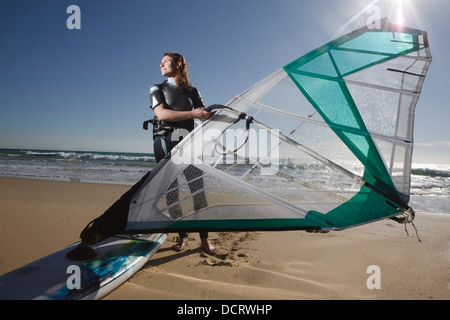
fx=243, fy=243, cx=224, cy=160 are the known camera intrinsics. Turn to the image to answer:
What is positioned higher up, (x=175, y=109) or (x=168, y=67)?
(x=168, y=67)

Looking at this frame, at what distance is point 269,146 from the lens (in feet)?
7.90

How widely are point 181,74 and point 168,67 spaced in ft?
0.54

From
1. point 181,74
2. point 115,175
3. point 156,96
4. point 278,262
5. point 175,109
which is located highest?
point 181,74

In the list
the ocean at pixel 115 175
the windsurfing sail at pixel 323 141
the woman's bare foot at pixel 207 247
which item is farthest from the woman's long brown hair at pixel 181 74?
the ocean at pixel 115 175

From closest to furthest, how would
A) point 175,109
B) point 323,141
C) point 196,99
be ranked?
point 323,141 < point 175,109 < point 196,99

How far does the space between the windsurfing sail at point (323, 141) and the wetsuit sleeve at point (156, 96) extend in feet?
2.39

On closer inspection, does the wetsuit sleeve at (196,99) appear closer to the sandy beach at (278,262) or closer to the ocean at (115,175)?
the sandy beach at (278,262)

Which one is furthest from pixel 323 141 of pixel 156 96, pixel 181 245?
pixel 181 245

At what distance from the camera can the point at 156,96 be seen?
2619 millimetres

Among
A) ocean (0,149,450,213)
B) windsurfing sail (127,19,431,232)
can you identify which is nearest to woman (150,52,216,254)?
windsurfing sail (127,19,431,232)

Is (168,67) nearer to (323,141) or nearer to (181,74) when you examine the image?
(181,74)

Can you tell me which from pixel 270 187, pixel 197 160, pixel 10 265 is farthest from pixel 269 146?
pixel 10 265
